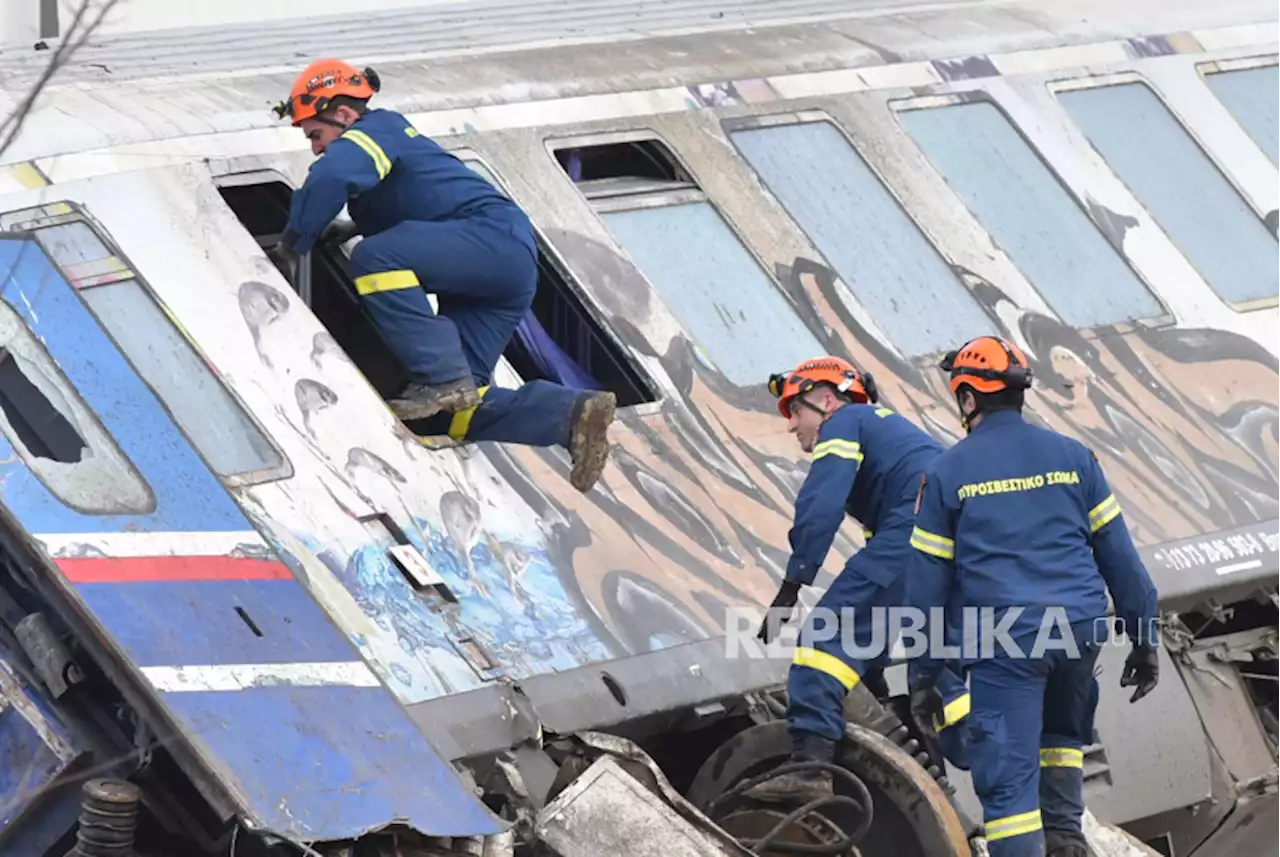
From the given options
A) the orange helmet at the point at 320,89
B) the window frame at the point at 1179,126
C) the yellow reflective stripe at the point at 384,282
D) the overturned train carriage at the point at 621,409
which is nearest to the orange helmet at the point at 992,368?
the overturned train carriage at the point at 621,409

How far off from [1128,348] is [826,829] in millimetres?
3824

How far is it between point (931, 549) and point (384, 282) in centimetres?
205

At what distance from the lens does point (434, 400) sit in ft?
29.5

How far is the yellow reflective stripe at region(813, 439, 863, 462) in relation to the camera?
9.02 meters

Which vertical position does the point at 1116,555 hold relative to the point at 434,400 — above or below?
below

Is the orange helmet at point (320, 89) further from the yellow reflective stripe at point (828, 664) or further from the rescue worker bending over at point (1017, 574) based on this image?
the yellow reflective stripe at point (828, 664)

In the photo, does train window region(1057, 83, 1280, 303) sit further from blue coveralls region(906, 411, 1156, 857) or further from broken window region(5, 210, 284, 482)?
broken window region(5, 210, 284, 482)

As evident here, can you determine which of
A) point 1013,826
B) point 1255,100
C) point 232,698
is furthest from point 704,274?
point 1255,100

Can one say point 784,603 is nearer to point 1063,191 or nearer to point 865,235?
point 865,235

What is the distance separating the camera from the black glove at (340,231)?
31.1 feet

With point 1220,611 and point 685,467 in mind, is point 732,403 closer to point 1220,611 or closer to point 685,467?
point 685,467

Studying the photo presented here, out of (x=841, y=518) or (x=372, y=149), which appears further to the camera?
(x=372, y=149)

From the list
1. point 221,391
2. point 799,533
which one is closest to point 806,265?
point 799,533

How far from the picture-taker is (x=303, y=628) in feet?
25.2
